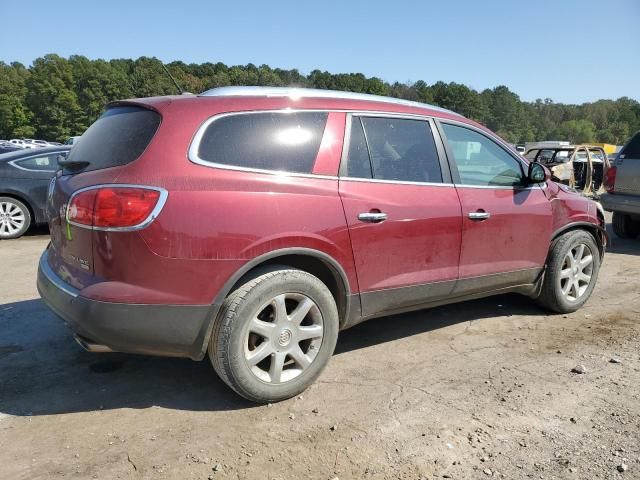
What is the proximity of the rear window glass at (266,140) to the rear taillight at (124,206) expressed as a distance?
1.18 feet

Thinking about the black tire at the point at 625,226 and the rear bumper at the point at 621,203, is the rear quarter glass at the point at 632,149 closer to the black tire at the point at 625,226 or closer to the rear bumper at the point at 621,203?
the rear bumper at the point at 621,203

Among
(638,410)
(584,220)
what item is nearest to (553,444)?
(638,410)

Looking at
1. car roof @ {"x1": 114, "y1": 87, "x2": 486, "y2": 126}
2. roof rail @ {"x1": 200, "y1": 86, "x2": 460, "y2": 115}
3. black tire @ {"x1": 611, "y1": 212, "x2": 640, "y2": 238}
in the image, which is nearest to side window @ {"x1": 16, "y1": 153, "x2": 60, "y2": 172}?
car roof @ {"x1": 114, "y1": 87, "x2": 486, "y2": 126}

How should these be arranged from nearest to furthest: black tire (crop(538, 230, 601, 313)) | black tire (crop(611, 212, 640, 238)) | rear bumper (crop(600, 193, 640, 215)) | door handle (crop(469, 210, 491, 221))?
1. door handle (crop(469, 210, 491, 221))
2. black tire (crop(538, 230, 601, 313))
3. rear bumper (crop(600, 193, 640, 215))
4. black tire (crop(611, 212, 640, 238))

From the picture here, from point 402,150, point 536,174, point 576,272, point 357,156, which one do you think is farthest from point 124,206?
point 576,272

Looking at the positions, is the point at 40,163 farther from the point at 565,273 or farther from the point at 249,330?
the point at 565,273

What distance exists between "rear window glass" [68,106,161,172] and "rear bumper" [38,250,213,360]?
0.73 metres

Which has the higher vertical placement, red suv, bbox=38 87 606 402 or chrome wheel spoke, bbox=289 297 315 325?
red suv, bbox=38 87 606 402

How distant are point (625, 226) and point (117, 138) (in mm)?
8432

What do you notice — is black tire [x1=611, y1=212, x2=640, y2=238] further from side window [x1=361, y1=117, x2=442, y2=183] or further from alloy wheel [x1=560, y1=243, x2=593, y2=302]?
side window [x1=361, y1=117, x2=442, y2=183]

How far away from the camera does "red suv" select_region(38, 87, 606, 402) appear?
2646 mm

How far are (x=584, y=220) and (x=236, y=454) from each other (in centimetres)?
367

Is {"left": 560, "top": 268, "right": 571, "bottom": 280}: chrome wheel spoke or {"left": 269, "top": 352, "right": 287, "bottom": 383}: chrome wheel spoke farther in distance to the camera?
{"left": 560, "top": 268, "right": 571, "bottom": 280}: chrome wheel spoke

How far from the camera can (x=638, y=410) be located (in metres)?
2.98
